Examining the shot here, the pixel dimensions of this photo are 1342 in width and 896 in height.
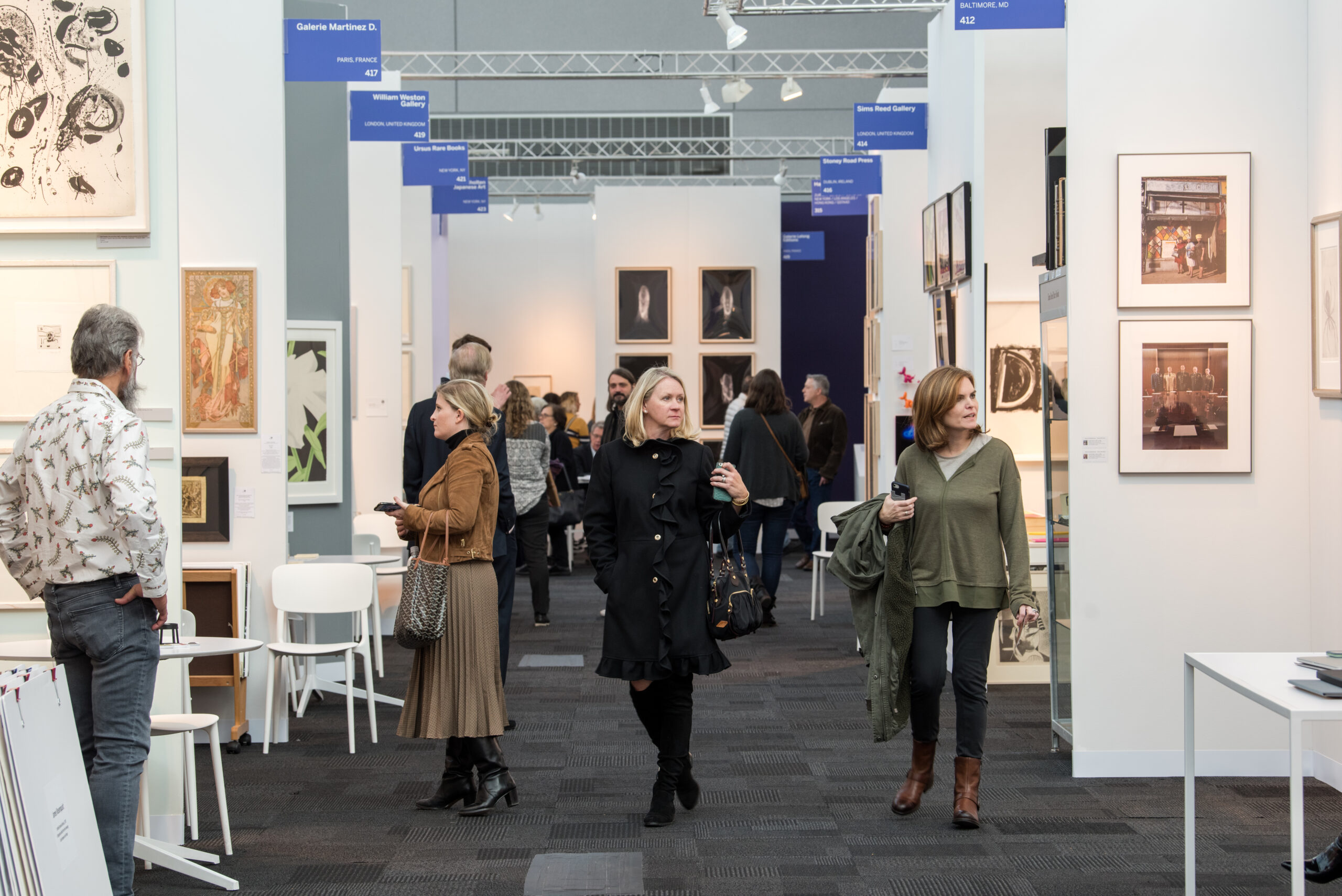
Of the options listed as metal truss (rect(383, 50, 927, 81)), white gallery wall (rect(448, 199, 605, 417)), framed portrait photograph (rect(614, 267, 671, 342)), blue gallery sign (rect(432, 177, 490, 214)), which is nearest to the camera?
blue gallery sign (rect(432, 177, 490, 214))

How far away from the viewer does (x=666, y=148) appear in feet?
54.7

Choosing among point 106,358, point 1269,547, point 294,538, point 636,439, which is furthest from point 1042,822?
point 294,538

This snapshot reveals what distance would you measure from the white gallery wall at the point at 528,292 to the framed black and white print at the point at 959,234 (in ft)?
33.3

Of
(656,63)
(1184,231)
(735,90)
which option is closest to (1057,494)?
(1184,231)

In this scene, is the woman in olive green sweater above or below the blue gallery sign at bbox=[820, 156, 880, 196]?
→ below

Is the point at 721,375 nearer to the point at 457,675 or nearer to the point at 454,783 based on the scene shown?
the point at 454,783

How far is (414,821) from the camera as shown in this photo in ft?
14.8

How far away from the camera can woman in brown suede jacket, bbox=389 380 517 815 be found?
4359 mm

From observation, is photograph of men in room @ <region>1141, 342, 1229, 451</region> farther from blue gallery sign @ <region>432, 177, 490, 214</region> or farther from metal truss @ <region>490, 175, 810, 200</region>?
metal truss @ <region>490, 175, 810, 200</region>

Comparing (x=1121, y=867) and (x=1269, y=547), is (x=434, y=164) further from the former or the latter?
(x=1121, y=867)

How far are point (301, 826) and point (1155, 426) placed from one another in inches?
139

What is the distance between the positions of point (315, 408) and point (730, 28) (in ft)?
15.3

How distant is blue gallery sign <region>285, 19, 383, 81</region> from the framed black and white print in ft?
10.4

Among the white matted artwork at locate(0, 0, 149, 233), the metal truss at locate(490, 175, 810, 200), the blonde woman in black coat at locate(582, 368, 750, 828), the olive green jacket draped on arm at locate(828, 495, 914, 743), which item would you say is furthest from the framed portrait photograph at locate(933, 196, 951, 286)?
the metal truss at locate(490, 175, 810, 200)
